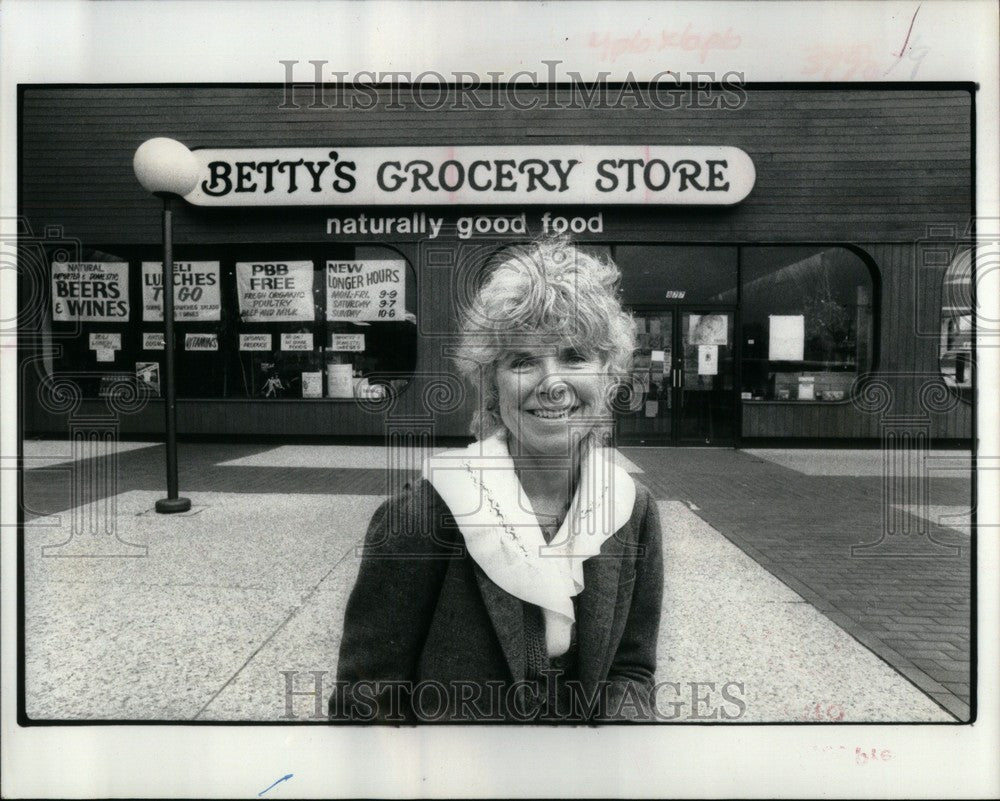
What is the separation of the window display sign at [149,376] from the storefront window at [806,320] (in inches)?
102

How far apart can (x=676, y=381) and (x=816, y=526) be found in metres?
2.38

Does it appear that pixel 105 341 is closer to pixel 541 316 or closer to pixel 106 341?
pixel 106 341

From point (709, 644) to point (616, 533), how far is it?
1.30 m

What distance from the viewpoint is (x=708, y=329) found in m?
3.51

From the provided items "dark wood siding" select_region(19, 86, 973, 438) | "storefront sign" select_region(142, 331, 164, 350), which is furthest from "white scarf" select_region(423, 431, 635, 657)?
"storefront sign" select_region(142, 331, 164, 350)

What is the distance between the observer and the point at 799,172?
2008 millimetres

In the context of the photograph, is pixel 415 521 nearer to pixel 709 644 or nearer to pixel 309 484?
pixel 709 644

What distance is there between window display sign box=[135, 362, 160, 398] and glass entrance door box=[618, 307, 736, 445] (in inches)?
83.3

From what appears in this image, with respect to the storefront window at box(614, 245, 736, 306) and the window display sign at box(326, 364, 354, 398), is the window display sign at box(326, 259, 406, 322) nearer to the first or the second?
the window display sign at box(326, 364, 354, 398)

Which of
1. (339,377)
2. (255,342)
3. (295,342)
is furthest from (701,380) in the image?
(255,342)

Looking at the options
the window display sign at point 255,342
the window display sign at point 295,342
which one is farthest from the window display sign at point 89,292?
the window display sign at point 255,342

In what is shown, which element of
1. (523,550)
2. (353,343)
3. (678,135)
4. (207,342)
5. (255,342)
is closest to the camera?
(523,550)

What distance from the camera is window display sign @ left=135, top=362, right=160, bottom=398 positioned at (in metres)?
2.87

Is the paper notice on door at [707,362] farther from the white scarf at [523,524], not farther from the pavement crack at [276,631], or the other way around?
the pavement crack at [276,631]
